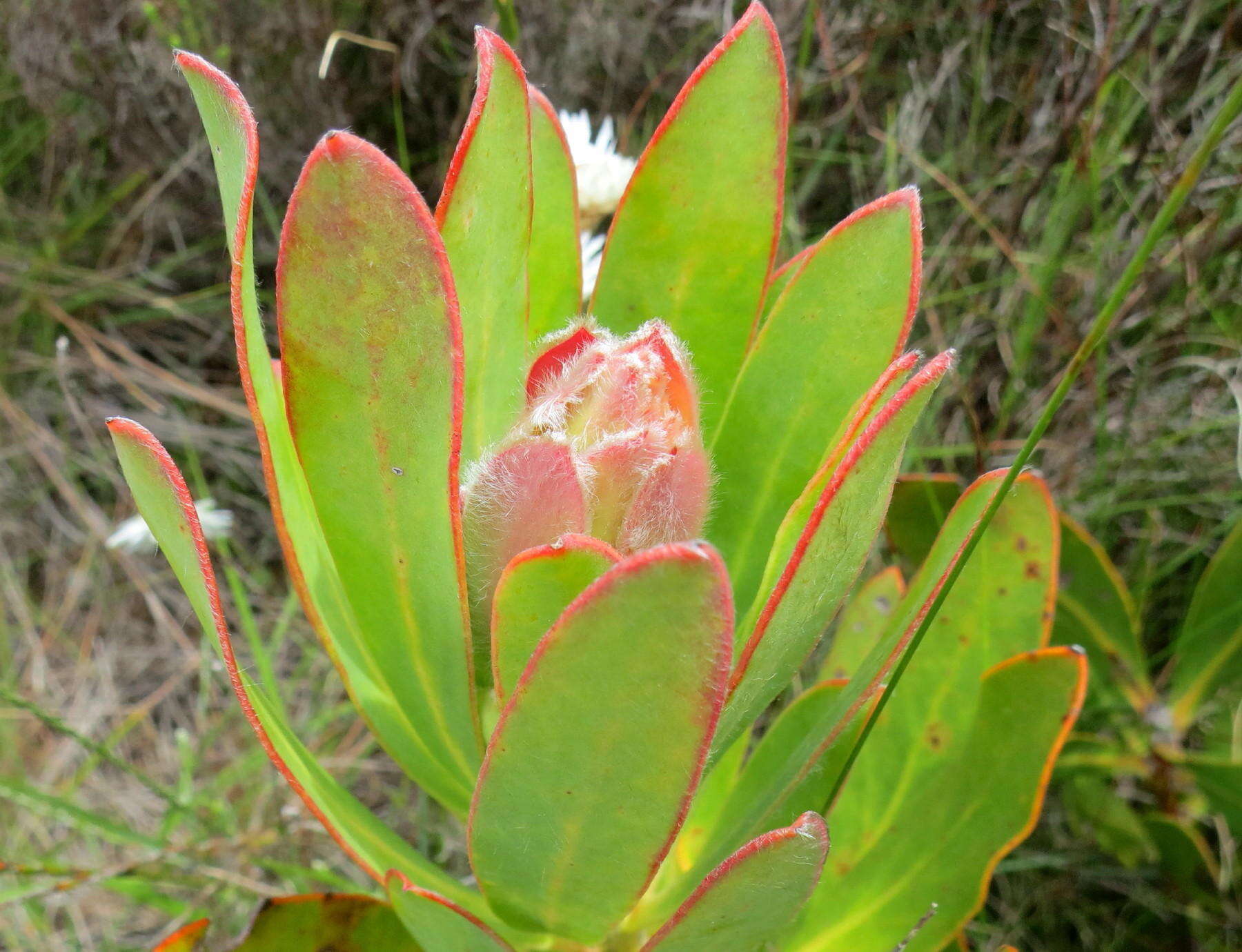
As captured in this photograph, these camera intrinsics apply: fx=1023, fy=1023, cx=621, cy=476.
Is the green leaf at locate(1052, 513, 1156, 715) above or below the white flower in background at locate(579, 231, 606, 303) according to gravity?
below

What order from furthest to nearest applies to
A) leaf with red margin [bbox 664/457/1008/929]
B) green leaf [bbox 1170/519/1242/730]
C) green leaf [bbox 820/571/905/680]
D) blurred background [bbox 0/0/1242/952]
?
1. blurred background [bbox 0/0/1242/952]
2. green leaf [bbox 1170/519/1242/730]
3. green leaf [bbox 820/571/905/680]
4. leaf with red margin [bbox 664/457/1008/929]

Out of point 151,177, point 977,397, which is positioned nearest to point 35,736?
point 151,177

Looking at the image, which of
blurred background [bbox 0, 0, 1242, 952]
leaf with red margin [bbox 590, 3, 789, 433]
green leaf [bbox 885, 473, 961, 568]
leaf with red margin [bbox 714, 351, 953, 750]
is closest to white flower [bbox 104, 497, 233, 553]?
blurred background [bbox 0, 0, 1242, 952]

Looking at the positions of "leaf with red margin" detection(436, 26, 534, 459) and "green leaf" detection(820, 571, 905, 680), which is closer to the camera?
"leaf with red margin" detection(436, 26, 534, 459)

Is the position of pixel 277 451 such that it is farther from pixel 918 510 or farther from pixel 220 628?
pixel 918 510

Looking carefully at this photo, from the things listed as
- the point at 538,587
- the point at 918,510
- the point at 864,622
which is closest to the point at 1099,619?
the point at 918,510

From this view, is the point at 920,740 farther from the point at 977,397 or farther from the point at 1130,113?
the point at 1130,113

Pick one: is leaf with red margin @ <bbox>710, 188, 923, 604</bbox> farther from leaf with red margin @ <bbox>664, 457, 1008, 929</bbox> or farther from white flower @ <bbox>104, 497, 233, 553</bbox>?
white flower @ <bbox>104, 497, 233, 553</bbox>
